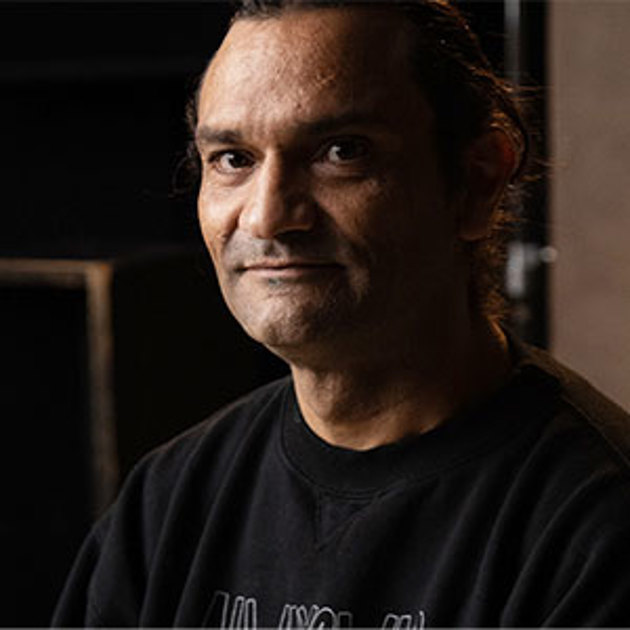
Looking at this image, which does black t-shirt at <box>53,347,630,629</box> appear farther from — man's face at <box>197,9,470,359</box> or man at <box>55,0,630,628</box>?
man's face at <box>197,9,470,359</box>

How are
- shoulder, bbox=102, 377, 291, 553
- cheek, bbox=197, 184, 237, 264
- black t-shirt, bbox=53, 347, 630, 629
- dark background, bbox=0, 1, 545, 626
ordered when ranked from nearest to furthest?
black t-shirt, bbox=53, 347, 630, 629 < cheek, bbox=197, 184, 237, 264 < shoulder, bbox=102, 377, 291, 553 < dark background, bbox=0, 1, 545, 626

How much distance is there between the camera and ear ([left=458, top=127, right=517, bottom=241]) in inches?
53.5

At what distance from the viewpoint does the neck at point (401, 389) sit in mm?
1303

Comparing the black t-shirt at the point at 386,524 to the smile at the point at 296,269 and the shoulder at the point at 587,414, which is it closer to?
the shoulder at the point at 587,414

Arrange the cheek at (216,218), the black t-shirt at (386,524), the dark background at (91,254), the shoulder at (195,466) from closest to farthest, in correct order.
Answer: the black t-shirt at (386,524)
the cheek at (216,218)
the shoulder at (195,466)
the dark background at (91,254)

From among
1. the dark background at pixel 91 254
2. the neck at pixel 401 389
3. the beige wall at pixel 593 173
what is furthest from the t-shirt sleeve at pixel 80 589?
the beige wall at pixel 593 173

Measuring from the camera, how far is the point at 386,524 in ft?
4.18

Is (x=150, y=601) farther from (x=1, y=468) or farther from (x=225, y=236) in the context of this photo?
(x=1, y=468)

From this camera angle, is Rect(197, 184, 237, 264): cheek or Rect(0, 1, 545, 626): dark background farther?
Rect(0, 1, 545, 626): dark background

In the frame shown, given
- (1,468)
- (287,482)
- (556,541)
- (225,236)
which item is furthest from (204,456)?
(1,468)

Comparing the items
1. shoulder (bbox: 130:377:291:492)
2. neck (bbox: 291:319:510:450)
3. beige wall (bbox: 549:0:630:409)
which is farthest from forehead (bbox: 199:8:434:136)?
beige wall (bbox: 549:0:630:409)

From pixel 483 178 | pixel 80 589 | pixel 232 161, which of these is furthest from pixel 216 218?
pixel 80 589

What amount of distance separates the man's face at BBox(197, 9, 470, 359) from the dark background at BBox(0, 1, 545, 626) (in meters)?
0.97

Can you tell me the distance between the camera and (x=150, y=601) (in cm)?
141
